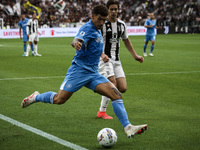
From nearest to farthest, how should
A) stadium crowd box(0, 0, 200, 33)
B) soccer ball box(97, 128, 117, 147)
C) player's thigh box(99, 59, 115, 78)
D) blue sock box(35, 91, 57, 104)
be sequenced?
soccer ball box(97, 128, 117, 147) → blue sock box(35, 91, 57, 104) → player's thigh box(99, 59, 115, 78) → stadium crowd box(0, 0, 200, 33)

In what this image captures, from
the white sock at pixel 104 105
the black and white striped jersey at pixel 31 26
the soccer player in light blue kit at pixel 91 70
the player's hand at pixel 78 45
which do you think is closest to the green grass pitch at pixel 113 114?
the white sock at pixel 104 105

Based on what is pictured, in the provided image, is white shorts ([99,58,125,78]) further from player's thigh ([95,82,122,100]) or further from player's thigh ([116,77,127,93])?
player's thigh ([95,82,122,100])

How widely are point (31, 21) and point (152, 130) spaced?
18.1 metres

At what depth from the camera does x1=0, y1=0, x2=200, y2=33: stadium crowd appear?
50094mm

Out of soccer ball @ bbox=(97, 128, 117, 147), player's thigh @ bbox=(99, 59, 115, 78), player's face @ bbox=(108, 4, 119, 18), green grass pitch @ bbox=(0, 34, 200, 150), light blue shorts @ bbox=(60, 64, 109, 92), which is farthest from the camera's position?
player's thigh @ bbox=(99, 59, 115, 78)

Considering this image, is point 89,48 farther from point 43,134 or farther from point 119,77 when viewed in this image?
point 119,77

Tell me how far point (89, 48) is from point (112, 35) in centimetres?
163

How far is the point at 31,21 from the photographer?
23.3 meters

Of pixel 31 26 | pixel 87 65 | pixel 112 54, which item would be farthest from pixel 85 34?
pixel 31 26

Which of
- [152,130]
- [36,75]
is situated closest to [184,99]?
[152,130]

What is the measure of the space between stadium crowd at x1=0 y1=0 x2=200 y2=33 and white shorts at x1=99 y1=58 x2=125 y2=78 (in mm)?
41305

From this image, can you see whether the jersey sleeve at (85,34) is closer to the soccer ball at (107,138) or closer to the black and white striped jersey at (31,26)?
the soccer ball at (107,138)

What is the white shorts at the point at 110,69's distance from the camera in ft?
24.3

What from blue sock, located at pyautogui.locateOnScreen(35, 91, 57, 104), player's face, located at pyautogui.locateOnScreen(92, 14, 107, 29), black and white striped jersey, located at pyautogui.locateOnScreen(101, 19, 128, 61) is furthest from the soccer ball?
black and white striped jersey, located at pyautogui.locateOnScreen(101, 19, 128, 61)
